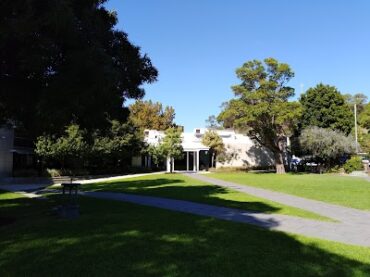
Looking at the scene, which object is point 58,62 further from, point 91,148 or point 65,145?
point 91,148

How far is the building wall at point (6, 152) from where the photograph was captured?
31.6 m

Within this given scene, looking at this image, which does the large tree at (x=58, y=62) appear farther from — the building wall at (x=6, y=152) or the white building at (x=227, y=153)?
the white building at (x=227, y=153)

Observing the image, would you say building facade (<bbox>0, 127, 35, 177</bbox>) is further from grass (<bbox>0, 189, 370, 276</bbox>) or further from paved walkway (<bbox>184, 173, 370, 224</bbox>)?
grass (<bbox>0, 189, 370, 276</bbox>)

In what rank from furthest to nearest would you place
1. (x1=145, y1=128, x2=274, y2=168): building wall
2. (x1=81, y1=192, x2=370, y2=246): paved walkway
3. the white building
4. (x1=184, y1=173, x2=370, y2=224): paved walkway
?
(x1=145, y1=128, x2=274, y2=168): building wall
the white building
(x1=184, y1=173, x2=370, y2=224): paved walkway
(x1=81, y1=192, x2=370, y2=246): paved walkway

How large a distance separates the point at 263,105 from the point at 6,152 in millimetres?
21293

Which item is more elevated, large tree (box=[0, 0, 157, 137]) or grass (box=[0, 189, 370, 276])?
large tree (box=[0, 0, 157, 137])

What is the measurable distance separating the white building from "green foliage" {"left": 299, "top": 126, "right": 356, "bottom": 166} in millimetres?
8715

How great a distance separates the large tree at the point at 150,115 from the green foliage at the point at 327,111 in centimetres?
2373

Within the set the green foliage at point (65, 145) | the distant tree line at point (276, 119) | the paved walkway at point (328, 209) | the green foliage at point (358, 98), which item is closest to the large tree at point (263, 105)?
the distant tree line at point (276, 119)

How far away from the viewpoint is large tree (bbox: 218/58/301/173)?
124 feet

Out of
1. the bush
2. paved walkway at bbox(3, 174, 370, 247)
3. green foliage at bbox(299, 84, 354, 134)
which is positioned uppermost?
green foliage at bbox(299, 84, 354, 134)

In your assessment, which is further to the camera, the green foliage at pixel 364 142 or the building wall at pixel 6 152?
the green foliage at pixel 364 142

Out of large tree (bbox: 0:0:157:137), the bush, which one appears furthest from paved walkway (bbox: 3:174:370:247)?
the bush

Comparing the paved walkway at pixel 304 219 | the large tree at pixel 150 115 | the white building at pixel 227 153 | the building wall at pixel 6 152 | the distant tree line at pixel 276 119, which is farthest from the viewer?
the large tree at pixel 150 115
